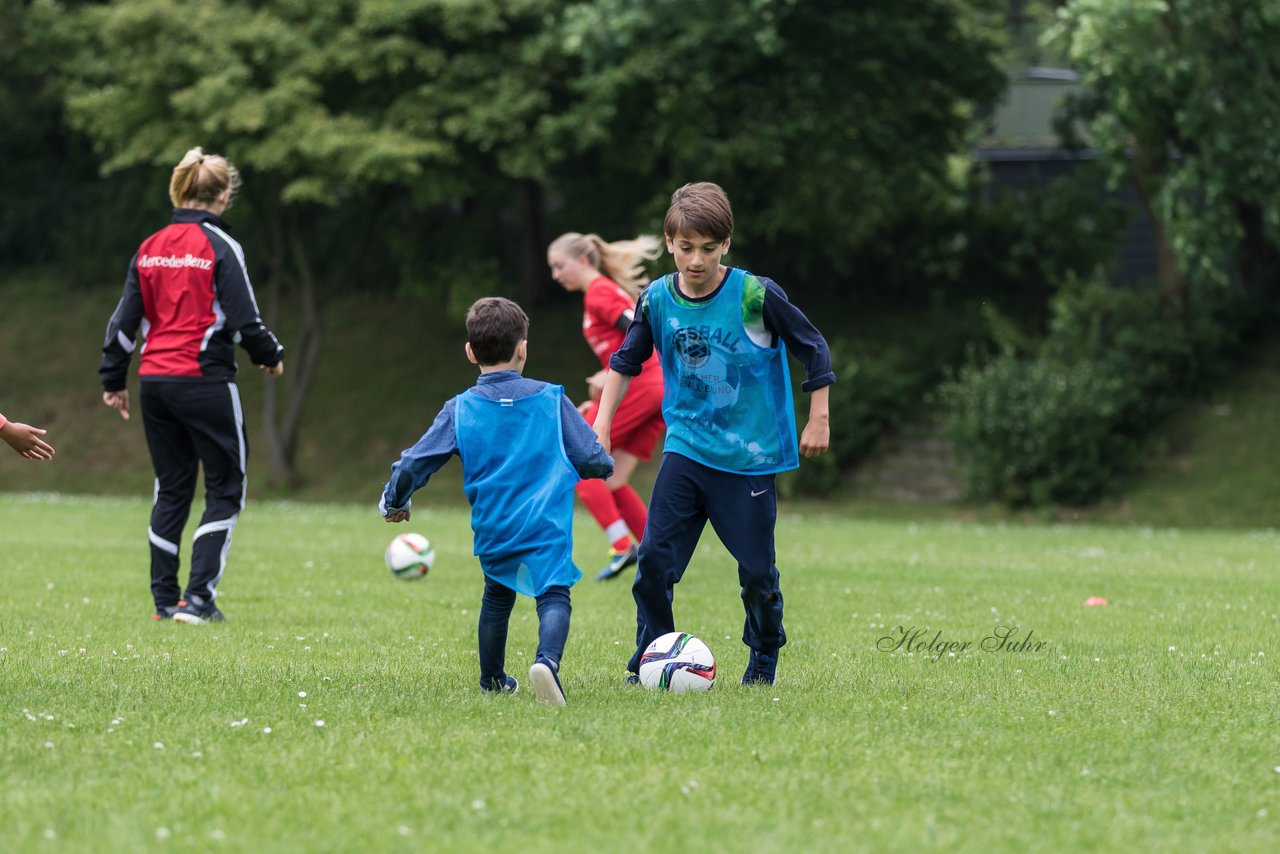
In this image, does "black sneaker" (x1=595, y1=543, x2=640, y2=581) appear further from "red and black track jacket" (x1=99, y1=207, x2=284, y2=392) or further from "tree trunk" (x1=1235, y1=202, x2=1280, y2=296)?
"tree trunk" (x1=1235, y1=202, x2=1280, y2=296)

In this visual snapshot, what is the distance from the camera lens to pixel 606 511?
36.6 ft

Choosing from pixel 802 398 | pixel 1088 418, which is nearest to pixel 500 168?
pixel 802 398

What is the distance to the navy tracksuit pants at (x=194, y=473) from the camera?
28.0ft

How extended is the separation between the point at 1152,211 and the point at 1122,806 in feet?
64.0

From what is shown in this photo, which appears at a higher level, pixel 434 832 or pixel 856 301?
pixel 434 832

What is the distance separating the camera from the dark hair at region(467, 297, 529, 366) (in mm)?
5996

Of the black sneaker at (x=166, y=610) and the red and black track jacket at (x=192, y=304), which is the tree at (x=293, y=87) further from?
the black sneaker at (x=166, y=610)

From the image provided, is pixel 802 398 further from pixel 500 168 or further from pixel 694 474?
pixel 694 474

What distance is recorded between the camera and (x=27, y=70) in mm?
29062

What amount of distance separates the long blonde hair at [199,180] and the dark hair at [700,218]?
358 cm

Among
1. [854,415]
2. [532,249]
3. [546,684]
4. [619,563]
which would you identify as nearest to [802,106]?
[854,415]

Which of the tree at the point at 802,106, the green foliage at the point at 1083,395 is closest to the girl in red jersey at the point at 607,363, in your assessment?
the green foliage at the point at 1083,395

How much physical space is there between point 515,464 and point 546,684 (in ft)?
2.78
